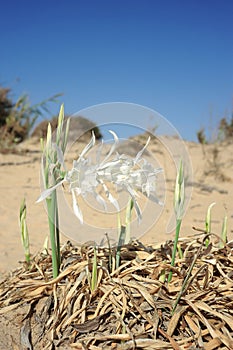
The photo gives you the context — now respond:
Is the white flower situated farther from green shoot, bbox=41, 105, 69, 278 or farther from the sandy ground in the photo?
the sandy ground

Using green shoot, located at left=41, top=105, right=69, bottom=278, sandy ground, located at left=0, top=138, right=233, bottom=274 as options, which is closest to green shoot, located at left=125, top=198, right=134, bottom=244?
sandy ground, located at left=0, top=138, right=233, bottom=274

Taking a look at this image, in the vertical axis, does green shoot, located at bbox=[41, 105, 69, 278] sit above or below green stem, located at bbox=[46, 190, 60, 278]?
above

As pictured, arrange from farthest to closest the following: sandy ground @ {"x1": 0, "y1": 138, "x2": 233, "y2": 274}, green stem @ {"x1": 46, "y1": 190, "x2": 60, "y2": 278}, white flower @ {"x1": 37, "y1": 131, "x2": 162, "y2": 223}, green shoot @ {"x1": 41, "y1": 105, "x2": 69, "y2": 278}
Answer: sandy ground @ {"x1": 0, "y1": 138, "x2": 233, "y2": 274} < green stem @ {"x1": 46, "y1": 190, "x2": 60, "y2": 278} < green shoot @ {"x1": 41, "y1": 105, "x2": 69, "y2": 278} < white flower @ {"x1": 37, "y1": 131, "x2": 162, "y2": 223}

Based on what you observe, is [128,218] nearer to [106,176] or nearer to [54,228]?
[54,228]

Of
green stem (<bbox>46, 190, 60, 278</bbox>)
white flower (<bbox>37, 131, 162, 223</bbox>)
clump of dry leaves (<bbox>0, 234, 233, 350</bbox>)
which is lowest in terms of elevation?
clump of dry leaves (<bbox>0, 234, 233, 350</bbox>)

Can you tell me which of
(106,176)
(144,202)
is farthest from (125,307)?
(144,202)
